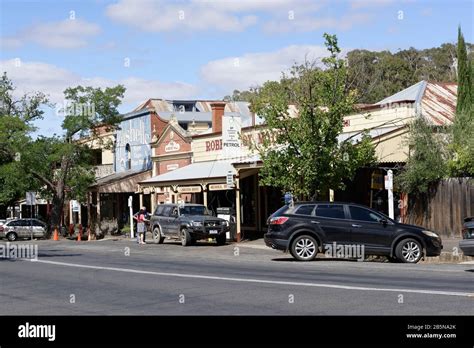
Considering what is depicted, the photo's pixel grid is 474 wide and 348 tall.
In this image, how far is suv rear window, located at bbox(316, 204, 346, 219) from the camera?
21844mm

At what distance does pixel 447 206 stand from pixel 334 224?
8.21 m

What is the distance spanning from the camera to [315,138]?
25.8 meters

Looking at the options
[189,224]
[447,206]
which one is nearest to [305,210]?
[447,206]

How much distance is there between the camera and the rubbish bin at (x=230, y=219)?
34625mm

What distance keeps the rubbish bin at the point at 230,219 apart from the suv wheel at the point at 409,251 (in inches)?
542

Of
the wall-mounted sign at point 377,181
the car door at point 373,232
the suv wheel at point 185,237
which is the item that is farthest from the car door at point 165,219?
the car door at point 373,232

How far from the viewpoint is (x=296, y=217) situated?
71.7 feet

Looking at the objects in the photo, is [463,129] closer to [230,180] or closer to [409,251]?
[409,251]

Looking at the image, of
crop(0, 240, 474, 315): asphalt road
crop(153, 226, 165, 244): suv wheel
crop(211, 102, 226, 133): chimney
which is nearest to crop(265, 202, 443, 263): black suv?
crop(0, 240, 474, 315): asphalt road
